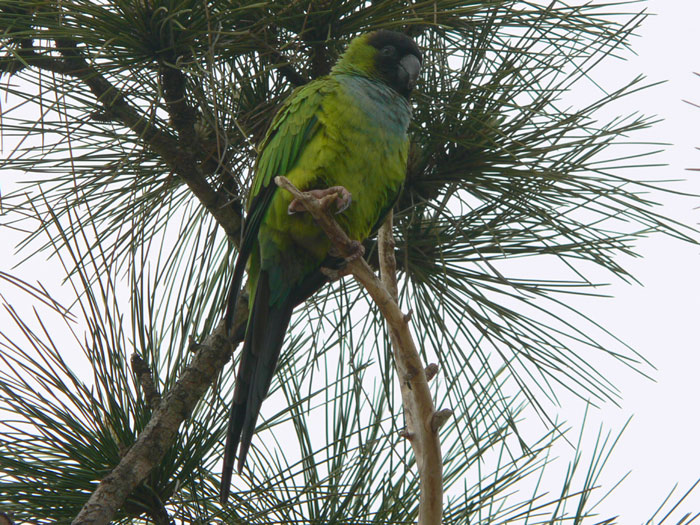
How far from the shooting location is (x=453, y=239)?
193cm

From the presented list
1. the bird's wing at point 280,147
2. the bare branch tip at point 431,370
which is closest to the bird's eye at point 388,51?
the bird's wing at point 280,147

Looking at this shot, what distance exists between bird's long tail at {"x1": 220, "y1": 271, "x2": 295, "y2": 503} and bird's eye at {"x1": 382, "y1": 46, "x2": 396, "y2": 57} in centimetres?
71

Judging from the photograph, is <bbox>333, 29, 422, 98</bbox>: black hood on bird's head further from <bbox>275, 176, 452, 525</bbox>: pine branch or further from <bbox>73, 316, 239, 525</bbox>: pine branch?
<bbox>73, 316, 239, 525</bbox>: pine branch

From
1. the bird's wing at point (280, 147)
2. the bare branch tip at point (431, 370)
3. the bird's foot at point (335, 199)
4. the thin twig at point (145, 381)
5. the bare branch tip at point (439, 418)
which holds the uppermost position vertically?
the bird's wing at point (280, 147)

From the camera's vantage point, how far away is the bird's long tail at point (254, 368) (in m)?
1.59

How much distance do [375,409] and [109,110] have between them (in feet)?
3.25

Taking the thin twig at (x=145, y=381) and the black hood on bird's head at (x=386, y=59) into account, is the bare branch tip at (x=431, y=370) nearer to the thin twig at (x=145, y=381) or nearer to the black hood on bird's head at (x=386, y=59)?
the thin twig at (x=145, y=381)

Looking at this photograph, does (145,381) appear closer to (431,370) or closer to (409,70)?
(431,370)

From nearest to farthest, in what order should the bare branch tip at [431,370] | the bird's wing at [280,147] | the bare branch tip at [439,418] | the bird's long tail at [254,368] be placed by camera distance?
the bare branch tip at [439,418], the bare branch tip at [431,370], the bird's long tail at [254,368], the bird's wing at [280,147]

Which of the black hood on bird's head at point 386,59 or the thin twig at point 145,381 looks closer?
the thin twig at point 145,381

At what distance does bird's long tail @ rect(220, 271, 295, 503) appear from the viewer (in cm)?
159

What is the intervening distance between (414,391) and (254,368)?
567mm

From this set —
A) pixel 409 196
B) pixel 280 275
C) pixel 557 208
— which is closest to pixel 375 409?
pixel 280 275

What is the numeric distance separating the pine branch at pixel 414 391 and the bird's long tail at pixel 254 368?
394 mm
